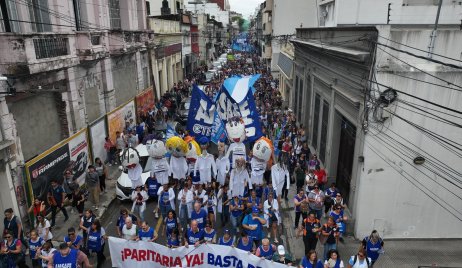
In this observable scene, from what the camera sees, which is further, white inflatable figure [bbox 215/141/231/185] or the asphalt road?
white inflatable figure [bbox 215/141/231/185]

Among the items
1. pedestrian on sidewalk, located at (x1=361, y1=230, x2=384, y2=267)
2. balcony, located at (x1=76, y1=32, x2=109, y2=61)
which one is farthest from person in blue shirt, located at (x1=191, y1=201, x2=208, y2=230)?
balcony, located at (x1=76, y1=32, x2=109, y2=61)

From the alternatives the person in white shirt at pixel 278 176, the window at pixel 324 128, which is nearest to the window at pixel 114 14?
the window at pixel 324 128

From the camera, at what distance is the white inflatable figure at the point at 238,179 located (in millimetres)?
11508

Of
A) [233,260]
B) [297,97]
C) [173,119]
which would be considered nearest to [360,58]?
[233,260]

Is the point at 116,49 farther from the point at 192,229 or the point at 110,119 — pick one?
the point at 192,229

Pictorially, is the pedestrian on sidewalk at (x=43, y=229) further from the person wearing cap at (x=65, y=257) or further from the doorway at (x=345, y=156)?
the doorway at (x=345, y=156)

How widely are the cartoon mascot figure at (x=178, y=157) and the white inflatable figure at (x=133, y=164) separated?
1.05 metres

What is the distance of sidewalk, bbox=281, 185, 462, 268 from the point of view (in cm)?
960

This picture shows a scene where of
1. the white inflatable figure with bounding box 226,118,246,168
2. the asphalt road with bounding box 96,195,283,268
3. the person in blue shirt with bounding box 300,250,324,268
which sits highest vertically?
the white inflatable figure with bounding box 226,118,246,168

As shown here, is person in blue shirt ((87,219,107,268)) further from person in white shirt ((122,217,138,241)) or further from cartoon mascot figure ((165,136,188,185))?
cartoon mascot figure ((165,136,188,185))

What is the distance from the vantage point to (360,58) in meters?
9.88

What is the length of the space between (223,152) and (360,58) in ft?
18.9

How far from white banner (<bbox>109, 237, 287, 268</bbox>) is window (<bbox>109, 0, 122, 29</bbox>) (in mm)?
15178

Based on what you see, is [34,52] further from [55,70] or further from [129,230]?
[129,230]
